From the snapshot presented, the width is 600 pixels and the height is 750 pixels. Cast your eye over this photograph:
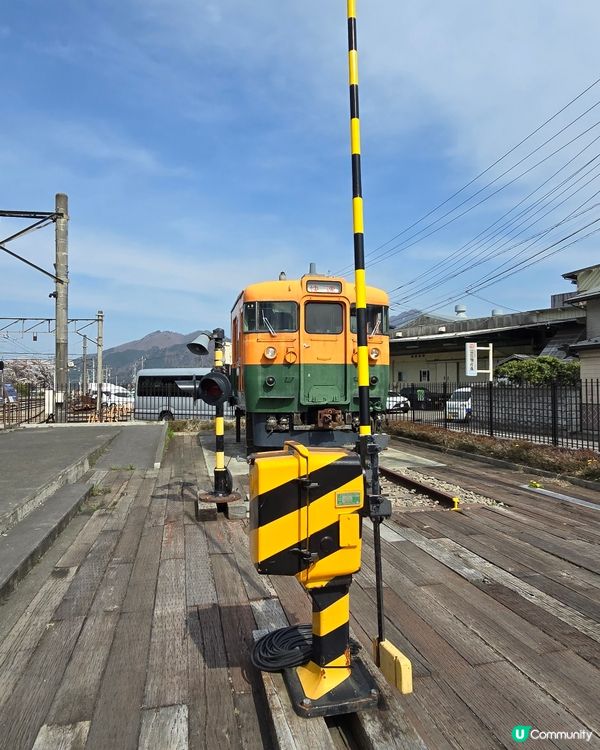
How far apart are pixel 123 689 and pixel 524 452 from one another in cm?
890

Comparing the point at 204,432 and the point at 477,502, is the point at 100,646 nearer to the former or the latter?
the point at 477,502

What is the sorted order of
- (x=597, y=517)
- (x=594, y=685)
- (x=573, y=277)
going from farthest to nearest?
1. (x=573, y=277)
2. (x=597, y=517)
3. (x=594, y=685)

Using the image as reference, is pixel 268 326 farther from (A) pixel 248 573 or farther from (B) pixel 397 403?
(B) pixel 397 403

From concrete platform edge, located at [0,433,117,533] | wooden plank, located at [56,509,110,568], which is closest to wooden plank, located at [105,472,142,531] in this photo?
wooden plank, located at [56,509,110,568]

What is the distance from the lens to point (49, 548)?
4809mm

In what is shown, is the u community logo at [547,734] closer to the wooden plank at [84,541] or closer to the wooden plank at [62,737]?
the wooden plank at [62,737]

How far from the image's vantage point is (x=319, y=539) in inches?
93.6

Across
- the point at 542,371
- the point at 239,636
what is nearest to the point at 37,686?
the point at 239,636

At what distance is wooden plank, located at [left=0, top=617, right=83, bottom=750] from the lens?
92.2 inches

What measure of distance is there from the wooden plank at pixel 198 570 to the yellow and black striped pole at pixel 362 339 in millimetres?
1560

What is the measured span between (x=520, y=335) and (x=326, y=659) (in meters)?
33.1

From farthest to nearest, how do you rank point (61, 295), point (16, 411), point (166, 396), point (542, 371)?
point (166, 396) < point (542, 371) < point (16, 411) < point (61, 295)

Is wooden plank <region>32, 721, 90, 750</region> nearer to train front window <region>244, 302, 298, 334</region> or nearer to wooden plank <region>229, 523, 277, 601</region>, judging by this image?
wooden plank <region>229, 523, 277, 601</region>

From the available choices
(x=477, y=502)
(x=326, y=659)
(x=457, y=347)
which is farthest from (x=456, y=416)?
(x=457, y=347)
